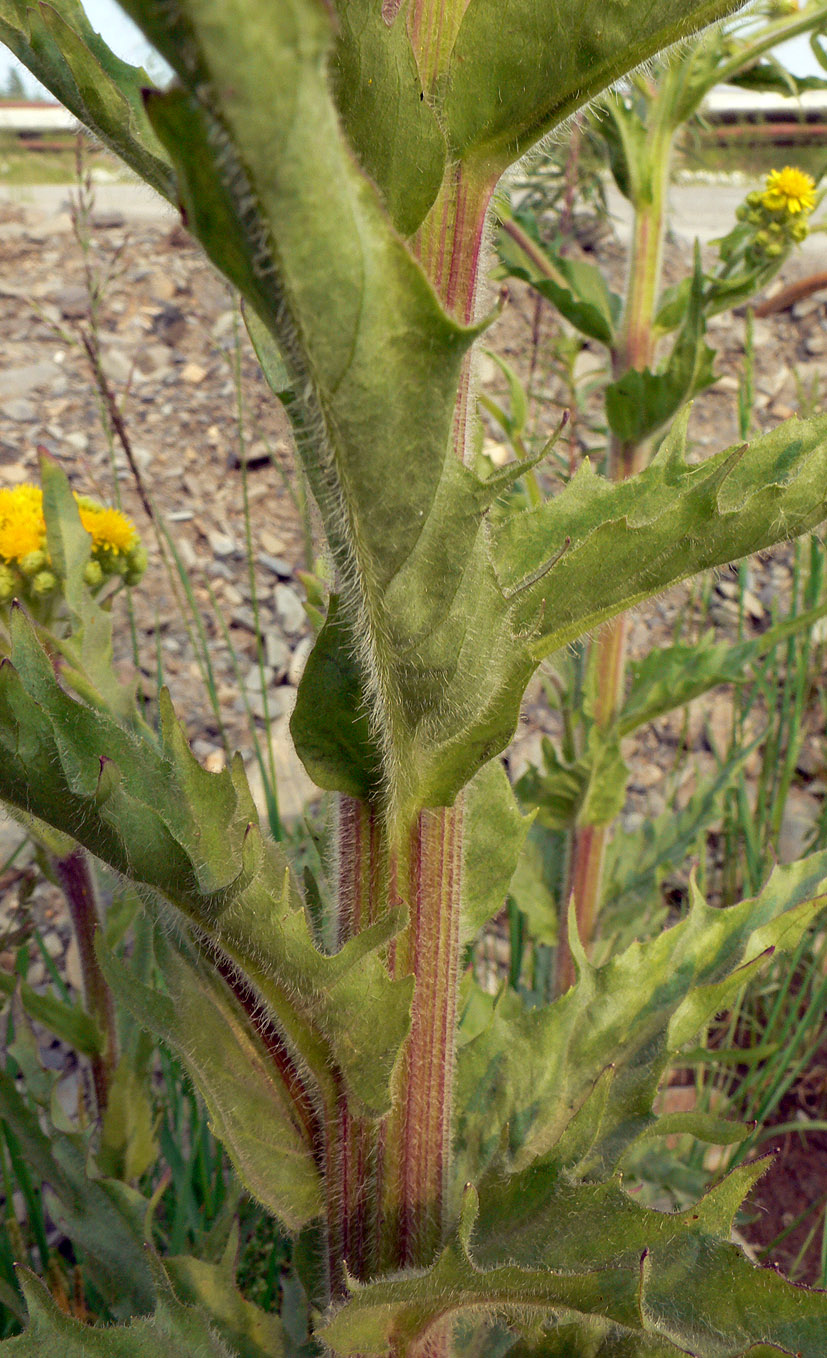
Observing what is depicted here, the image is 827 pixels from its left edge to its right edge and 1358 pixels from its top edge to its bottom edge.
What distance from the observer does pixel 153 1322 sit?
25.0 inches

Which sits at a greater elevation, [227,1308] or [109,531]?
[109,531]

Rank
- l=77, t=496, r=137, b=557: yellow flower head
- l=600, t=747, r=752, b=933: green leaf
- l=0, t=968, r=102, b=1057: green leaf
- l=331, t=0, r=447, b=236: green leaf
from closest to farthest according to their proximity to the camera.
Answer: l=331, t=0, r=447, b=236: green leaf
l=0, t=968, r=102, b=1057: green leaf
l=77, t=496, r=137, b=557: yellow flower head
l=600, t=747, r=752, b=933: green leaf

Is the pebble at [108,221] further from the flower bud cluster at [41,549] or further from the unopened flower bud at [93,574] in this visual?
the unopened flower bud at [93,574]

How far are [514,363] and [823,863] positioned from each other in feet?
10.7

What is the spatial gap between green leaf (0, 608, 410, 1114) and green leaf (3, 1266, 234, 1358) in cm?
19

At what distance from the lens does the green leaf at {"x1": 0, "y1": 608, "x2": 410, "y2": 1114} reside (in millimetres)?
486

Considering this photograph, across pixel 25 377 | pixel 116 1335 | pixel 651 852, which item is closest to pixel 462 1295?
pixel 116 1335

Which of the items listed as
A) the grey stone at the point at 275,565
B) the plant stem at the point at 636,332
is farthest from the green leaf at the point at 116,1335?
the grey stone at the point at 275,565

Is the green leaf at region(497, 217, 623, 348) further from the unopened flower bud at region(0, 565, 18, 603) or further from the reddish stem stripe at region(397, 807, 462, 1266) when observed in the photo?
the reddish stem stripe at region(397, 807, 462, 1266)

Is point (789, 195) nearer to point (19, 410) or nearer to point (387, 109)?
point (387, 109)

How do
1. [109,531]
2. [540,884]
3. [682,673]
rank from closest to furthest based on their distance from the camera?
[109,531] < [682,673] < [540,884]

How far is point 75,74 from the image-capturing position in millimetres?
478

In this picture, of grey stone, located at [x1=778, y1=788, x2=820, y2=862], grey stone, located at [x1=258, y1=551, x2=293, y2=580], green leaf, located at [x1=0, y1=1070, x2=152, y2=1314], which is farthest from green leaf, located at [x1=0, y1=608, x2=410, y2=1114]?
grey stone, located at [x1=258, y1=551, x2=293, y2=580]

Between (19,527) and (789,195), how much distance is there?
1182 mm
